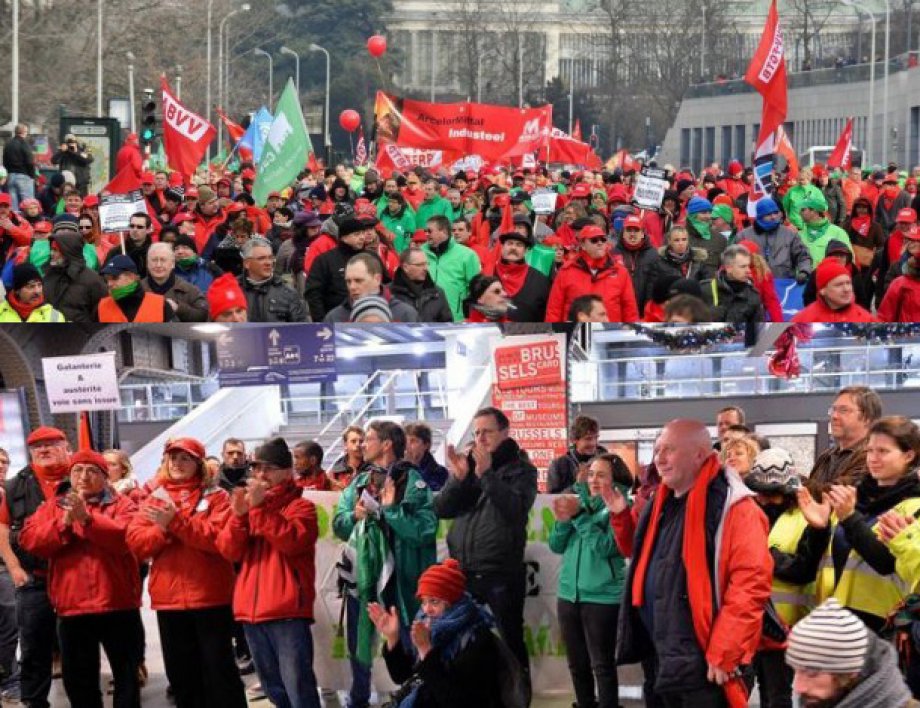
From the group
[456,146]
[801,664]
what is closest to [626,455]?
[801,664]

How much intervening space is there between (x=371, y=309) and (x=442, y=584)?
7.04 ft

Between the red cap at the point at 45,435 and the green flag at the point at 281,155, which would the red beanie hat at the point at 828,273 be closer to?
the red cap at the point at 45,435

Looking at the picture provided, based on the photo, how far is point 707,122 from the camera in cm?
8581

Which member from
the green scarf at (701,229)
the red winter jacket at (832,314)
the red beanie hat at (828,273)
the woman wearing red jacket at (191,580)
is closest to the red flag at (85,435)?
the woman wearing red jacket at (191,580)

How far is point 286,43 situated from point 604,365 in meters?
101

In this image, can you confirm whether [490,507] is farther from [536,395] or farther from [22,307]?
[22,307]

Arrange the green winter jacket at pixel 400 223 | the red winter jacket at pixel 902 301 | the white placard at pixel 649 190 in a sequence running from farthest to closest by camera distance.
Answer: the green winter jacket at pixel 400 223 < the white placard at pixel 649 190 < the red winter jacket at pixel 902 301

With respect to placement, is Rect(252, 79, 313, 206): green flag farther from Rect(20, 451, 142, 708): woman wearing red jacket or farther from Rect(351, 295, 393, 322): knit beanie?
Rect(20, 451, 142, 708): woman wearing red jacket

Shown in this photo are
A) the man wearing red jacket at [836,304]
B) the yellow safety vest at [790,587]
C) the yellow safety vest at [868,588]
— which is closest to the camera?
the yellow safety vest at [868,588]

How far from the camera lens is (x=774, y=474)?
27.1 feet

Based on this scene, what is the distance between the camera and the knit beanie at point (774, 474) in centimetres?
824

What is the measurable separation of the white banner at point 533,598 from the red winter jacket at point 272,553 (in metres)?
0.23

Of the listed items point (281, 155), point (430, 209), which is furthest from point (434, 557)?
point (430, 209)

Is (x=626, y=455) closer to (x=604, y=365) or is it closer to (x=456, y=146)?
(x=604, y=365)
